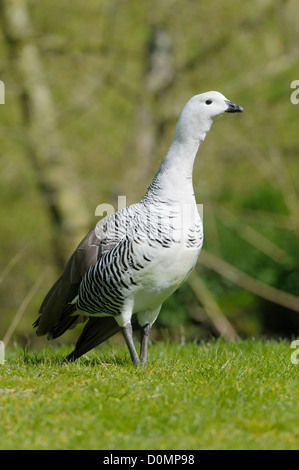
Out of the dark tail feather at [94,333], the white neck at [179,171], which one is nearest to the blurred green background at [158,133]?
the dark tail feather at [94,333]

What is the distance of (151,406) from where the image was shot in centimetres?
399

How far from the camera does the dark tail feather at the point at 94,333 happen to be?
553cm

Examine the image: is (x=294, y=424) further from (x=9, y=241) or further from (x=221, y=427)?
(x=9, y=241)

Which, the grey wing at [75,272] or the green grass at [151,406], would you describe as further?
the grey wing at [75,272]

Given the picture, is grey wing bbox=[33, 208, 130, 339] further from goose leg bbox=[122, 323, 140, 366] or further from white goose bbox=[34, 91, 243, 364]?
goose leg bbox=[122, 323, 140, 366]

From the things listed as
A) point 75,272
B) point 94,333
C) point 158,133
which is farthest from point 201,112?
point 158,133

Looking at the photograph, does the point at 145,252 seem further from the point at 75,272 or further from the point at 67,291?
the point at 67,291

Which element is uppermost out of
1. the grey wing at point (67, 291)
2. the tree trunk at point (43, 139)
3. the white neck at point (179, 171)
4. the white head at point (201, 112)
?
the tree trunk at point (43, 139)

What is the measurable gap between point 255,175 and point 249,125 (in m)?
2.39

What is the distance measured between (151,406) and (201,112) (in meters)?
2.41

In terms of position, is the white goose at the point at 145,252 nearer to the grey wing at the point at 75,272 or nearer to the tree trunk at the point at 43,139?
the grey wing at the point at 75,272

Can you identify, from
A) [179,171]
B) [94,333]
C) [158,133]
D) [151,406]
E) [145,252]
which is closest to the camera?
[151,406]

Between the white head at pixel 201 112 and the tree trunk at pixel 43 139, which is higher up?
the tree trunk at pixel 43 139

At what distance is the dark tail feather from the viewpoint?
18.1ft
